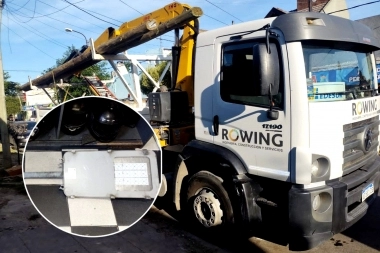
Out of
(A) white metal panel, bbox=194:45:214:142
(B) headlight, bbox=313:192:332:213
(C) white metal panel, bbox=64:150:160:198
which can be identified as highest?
(A) white metal panel, bbox=194:45:214:142

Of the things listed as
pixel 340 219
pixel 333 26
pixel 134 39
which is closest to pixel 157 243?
pixel 340 219

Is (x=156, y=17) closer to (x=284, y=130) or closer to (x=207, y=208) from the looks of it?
(x=207, y=208)

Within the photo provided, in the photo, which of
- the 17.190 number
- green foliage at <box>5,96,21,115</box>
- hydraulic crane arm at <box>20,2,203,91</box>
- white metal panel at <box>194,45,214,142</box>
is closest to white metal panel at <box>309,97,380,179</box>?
the 17.190 number

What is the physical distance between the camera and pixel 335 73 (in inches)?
138

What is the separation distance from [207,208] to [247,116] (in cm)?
118

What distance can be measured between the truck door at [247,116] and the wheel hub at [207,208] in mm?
584

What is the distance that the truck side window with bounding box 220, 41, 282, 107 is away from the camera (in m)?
3.55

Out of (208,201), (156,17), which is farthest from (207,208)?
(156,17)

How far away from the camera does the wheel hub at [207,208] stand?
3869 mm

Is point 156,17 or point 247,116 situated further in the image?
point 156,17

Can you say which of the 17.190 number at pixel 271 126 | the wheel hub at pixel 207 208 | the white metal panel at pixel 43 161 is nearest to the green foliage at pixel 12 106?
the wheel hub at pixel 207 208

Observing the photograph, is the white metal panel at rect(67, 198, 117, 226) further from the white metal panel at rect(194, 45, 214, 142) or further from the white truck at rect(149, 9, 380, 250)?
the white metal panel at rect(194, 45, 214, 142)

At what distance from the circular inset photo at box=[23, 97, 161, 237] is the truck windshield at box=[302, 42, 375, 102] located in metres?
1.94

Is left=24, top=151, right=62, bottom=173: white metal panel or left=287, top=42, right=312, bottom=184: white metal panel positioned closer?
left=24, top=151, right=62, bottom=173: white metal panel
